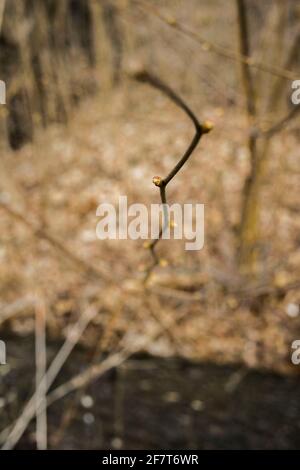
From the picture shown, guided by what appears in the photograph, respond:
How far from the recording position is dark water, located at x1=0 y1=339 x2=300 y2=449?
6.88 ft

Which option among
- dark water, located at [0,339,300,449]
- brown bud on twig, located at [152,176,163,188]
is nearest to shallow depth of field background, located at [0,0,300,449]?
dark water, located at [0,339,300,449]

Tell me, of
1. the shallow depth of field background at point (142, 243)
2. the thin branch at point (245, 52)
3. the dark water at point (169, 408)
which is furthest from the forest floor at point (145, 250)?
the thin branch at point (245, 52)

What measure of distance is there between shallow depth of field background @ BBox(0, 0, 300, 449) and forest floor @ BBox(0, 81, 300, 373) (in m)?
0.01

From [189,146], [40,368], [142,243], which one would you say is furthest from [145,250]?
[189,146]

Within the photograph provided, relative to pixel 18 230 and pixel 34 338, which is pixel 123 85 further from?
pixel 34 338

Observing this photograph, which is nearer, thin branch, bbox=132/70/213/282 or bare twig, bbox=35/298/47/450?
thin branch, bbox=132/70/213/282

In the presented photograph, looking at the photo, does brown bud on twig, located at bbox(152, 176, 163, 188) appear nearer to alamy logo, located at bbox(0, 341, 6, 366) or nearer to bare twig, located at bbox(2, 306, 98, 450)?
bare twig, located at bbox(2, 306, 98, 450)

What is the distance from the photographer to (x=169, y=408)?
90.7 inches

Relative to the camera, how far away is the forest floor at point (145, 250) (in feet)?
8.43

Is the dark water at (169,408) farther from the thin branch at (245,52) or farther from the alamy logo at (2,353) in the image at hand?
the thin branch at (245,52)

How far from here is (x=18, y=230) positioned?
3506 mm

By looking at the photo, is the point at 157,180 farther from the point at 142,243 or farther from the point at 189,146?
the point at 142,243

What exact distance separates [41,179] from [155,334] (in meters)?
1.78
